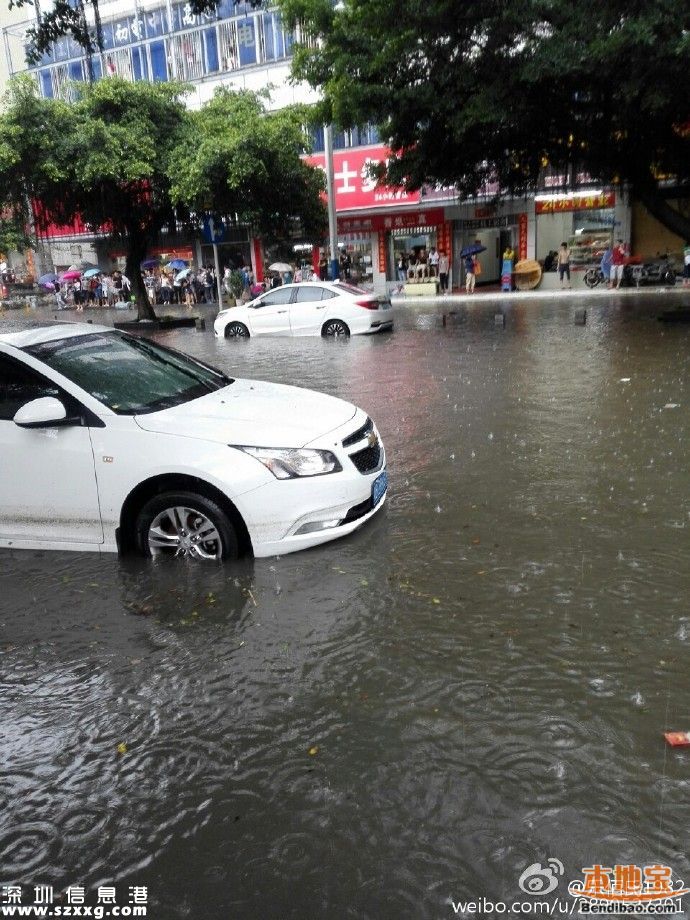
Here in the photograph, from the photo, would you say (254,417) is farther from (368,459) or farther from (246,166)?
(246,166)

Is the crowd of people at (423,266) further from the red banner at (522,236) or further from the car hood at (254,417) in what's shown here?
the car hood at (254,417)

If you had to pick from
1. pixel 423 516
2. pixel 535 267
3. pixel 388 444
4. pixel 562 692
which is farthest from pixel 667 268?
pixel 562 692

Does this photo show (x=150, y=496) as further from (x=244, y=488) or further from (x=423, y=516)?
(x=423, y=516)

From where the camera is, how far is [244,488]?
492 centimetres

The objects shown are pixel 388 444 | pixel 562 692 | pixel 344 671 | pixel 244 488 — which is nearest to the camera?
pixel 562 692

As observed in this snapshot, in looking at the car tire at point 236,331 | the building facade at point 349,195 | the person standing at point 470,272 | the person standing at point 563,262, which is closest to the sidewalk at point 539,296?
the person standing at point 470,272

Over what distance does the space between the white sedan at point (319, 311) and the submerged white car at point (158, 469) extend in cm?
1433

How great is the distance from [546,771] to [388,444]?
5533 mm

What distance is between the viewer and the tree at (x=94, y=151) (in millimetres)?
21562

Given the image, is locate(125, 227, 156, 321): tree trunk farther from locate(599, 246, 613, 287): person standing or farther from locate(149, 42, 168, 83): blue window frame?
locate(149, 42, 168, 83): blue window frame

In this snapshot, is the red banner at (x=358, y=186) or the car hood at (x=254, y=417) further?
the red banner at (x=358, y=186)

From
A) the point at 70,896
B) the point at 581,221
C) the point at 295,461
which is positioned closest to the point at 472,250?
the point at 581,221

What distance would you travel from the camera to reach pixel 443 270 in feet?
109

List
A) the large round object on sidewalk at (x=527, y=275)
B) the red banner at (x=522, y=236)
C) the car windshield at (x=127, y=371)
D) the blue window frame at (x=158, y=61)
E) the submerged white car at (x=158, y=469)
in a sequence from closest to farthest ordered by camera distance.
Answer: the submerged white car at (x=158, y=469)
the car windshield at (x=127, y=371)
the large round object on sidewalk at (x=527, y=275)
the red banner at (x=522, y=236)
the blue window frame at (x=158, y=61)
